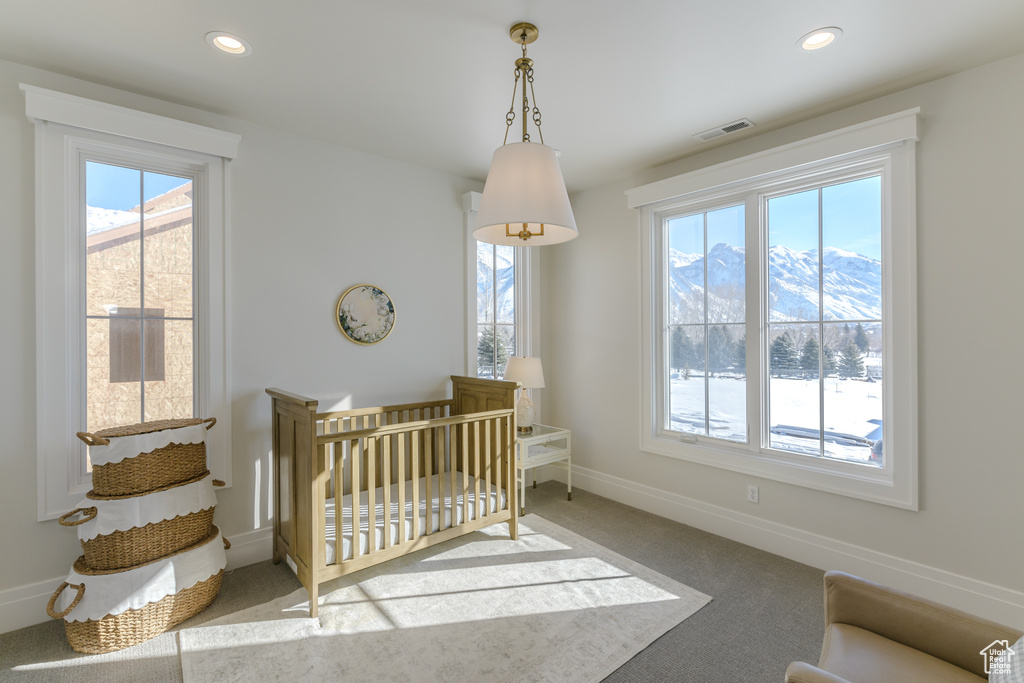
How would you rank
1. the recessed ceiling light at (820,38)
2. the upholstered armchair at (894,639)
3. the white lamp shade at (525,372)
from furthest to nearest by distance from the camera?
1. the white lamp shade at (525,372)
2. the recessed ceiling light at (820,38)
3. the upholstered armchair at (894,639)

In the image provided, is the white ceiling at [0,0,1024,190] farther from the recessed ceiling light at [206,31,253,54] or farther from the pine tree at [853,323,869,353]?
the pine tree at [853,323,869,353]

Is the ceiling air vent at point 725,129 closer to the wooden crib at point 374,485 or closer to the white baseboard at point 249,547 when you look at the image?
the wooden crib at point 374,485

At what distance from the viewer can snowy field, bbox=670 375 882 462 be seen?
8.39 ft

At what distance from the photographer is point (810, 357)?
2756 millimetres

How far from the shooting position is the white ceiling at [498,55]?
1.79 meters

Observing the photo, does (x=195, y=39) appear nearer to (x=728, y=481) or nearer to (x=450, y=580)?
(x=450, y=580)

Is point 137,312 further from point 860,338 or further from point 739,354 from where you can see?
point 860,338

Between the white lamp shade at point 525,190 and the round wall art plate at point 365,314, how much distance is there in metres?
1.73

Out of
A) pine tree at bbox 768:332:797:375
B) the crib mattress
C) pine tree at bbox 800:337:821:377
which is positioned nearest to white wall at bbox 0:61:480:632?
the crib mattress

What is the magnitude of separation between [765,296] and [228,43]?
3121mm

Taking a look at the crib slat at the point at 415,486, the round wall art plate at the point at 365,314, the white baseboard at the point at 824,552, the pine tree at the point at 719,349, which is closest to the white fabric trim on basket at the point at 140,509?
the crib slat at the point at 415,486

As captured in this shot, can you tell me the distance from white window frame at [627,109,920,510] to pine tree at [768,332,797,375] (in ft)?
0.23

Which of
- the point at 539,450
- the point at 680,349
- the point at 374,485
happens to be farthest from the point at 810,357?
the point at 374,485

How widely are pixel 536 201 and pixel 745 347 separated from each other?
211cm
